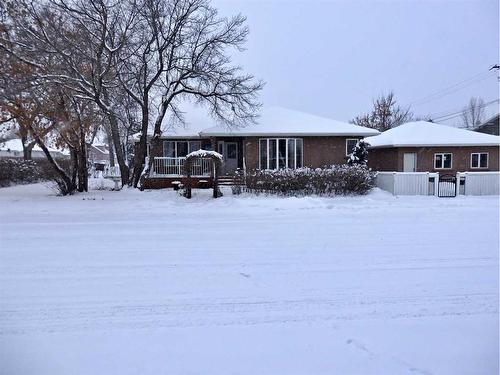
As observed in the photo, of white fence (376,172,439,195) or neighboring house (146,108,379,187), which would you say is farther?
neighboring house (146,108,379,187)

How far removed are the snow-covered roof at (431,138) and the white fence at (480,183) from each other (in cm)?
503

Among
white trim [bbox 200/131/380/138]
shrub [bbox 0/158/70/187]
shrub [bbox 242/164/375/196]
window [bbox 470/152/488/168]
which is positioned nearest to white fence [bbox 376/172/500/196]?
shrub [bbox 242/164/375/196]

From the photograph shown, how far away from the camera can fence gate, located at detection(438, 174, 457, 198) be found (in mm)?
18625

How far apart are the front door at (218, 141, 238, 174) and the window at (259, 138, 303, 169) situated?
1.94m

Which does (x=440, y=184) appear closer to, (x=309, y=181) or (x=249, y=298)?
(x=309, y=181)

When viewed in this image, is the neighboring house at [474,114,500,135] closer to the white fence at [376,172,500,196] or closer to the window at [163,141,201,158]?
the white fence at [376,172,500,196]

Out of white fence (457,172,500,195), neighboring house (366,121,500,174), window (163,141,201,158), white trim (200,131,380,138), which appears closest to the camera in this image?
white fence (457,172,500,195)

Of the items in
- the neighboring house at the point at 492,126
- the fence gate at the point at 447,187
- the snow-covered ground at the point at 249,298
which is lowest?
the snow-covered ground at the point at 249,298

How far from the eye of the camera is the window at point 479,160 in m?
24.7

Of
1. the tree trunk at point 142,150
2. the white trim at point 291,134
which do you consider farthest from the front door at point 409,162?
the tree trunk at point 142,150

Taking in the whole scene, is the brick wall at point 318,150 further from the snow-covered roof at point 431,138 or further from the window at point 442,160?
the window at point 442,160

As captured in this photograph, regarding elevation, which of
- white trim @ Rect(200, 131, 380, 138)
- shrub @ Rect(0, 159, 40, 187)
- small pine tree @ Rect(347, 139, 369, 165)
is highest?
white trim @ Rect(200, 131, 380, 138)

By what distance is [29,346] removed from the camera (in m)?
4.04

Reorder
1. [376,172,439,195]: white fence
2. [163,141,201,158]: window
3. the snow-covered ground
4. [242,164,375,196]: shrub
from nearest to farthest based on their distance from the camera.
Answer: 1. the snow-covered ground
2. [242,164,375,196]: shrub
3. [376,172,439,195]: white fence
4. [163,141,201,158]: window
